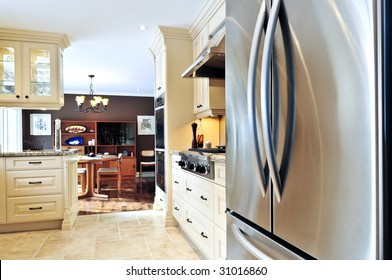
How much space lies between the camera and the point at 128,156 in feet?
25.3

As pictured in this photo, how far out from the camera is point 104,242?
2709 millimetres

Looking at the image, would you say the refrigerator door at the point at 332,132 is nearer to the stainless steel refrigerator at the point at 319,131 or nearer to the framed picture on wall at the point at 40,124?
the stainless steel refrigerator at the point at 319,131

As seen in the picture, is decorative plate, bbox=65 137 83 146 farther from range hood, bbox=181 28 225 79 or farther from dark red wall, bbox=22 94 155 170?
range hood, bbox=181 28 225 79

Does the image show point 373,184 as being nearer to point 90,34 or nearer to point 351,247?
point 351,247

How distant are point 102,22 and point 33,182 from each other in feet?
6.72

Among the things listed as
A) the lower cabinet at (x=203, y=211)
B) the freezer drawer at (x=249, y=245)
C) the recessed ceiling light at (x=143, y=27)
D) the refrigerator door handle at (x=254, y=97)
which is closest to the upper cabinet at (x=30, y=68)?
the recessed ceiling light at (x=143, y=27)

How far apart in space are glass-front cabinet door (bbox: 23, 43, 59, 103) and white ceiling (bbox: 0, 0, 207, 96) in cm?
26

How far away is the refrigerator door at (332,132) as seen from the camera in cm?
54

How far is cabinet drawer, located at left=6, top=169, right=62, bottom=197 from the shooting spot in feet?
9.86

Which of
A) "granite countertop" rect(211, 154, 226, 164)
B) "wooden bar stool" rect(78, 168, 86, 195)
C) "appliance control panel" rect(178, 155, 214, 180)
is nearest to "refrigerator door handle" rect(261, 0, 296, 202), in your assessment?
"granite countertop" rect(211, 154, 226, 164)

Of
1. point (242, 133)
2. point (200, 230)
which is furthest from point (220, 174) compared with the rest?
point (242, 133)

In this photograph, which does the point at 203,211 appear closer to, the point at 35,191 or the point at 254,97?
the point at 254,97

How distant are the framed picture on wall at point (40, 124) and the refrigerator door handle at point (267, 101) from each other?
7.81 m

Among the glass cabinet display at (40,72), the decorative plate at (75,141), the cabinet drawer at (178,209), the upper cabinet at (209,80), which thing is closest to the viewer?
the upper cabinet at (209,80)
